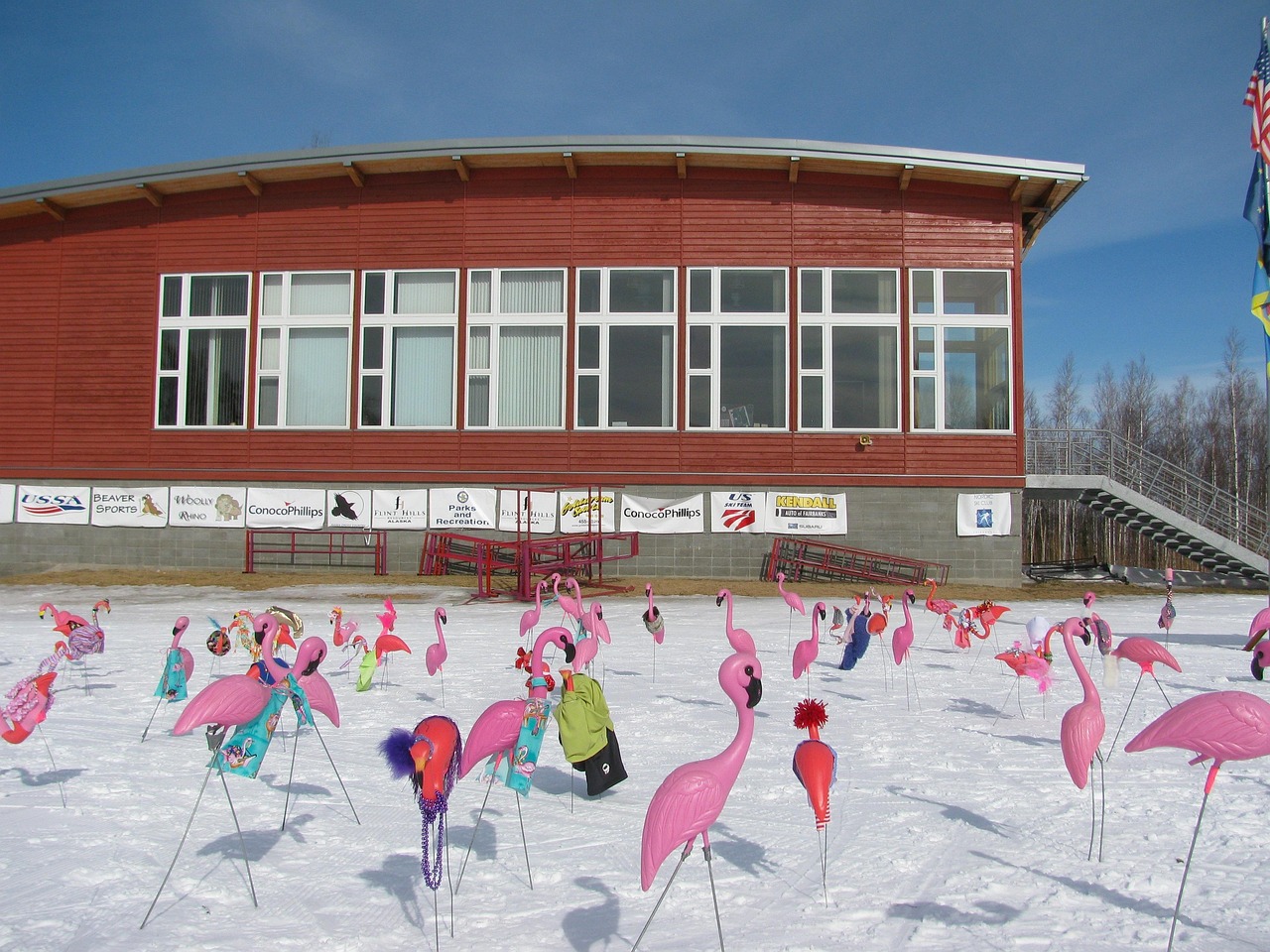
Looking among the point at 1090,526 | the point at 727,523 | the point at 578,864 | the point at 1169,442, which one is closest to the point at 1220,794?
the point at 578,864

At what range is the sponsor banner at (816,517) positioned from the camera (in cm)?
1958

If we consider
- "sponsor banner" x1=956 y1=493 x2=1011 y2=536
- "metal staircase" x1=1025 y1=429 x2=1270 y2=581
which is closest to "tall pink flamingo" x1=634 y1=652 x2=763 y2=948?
"sponsor banner" x1=956 y1=493 x2=1011 y2=536

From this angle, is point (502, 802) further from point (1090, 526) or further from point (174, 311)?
point (1090, 526)

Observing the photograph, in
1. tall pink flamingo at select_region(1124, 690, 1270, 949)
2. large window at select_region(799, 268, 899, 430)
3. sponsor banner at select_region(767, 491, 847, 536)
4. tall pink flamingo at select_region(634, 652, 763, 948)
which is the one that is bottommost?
tall pink flamingo at select_region(634, 652, 763, 948)

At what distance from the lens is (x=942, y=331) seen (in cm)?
1991

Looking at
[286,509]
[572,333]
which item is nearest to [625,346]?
[572,333]

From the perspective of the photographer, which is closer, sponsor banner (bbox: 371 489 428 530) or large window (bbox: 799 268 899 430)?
large window (bbox: 799 268 899 430)

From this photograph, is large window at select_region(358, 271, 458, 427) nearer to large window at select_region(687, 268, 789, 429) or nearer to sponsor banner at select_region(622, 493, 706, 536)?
sponsor banner at select_region(622, 493, 706, 536)

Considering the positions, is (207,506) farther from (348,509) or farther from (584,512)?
(584,512)

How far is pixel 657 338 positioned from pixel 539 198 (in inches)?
169

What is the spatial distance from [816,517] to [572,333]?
23.0 feet

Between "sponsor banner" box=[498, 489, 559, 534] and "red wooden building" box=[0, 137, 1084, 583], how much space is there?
0.44 m

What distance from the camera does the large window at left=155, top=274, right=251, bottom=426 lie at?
69.4 ft

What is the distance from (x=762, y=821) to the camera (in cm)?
500
